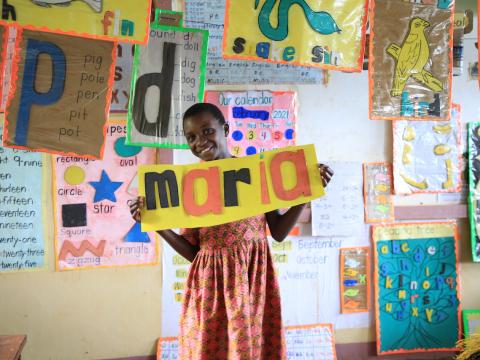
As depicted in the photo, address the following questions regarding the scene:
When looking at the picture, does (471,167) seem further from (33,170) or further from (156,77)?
(33,170)

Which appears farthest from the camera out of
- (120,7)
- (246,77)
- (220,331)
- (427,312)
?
(427,312)

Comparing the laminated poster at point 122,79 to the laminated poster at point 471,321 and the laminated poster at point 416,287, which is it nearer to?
the laminated poster at point 416,287

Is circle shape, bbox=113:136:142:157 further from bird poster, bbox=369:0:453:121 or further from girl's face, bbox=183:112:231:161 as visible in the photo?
bird poster, bbox=369:0:453:121

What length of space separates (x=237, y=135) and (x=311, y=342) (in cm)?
140

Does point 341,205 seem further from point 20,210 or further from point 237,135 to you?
point 20,210

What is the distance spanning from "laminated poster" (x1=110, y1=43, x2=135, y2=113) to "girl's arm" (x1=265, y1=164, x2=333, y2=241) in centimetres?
137

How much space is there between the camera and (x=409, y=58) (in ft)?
7.36

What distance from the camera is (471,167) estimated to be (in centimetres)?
305

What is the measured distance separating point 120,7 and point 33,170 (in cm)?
122

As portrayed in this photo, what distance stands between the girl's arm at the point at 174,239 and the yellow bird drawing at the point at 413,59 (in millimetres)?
1253

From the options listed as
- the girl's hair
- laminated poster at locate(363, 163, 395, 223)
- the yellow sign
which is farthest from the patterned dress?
laminated poster at locate(363, 163, 395, 223)

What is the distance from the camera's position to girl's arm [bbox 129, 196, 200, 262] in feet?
5.37

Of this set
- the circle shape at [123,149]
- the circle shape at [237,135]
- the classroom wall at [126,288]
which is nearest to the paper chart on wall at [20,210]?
the classroom wall at [126,288]

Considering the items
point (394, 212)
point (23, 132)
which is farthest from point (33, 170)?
point (394, 212)
